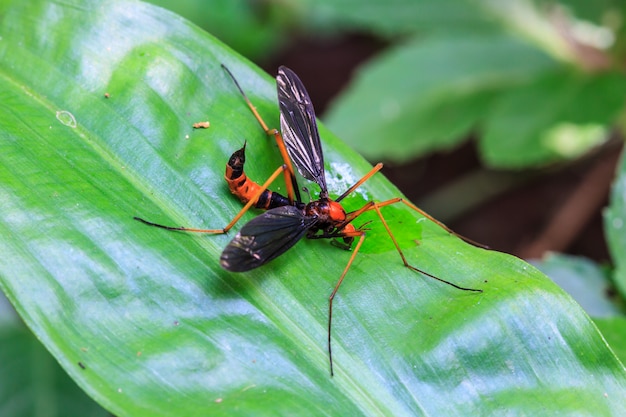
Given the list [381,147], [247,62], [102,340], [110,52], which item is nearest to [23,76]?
[110,52]

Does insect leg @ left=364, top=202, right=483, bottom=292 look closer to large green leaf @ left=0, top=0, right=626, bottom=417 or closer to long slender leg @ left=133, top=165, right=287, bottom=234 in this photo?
large green leaf @ left=0, top=0, right=626, bottom=417

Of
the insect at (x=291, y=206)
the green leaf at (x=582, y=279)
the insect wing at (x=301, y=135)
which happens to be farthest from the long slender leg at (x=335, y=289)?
the green leaf at (x=582, y=279)

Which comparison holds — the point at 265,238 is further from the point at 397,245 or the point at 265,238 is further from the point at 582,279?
the point at 582,279

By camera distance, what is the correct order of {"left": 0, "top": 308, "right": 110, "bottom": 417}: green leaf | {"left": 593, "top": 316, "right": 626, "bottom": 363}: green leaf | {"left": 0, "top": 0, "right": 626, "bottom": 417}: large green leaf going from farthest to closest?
{"left": 0, "top": 308, "right": 110, "bottom": 417}: green leaf
{"left": 593, "top": 316, "right": 626, "bottom": 363}: green leaf
{"left": 0, "top": 0, "right": 626, "bottom": 417}: large green leaf

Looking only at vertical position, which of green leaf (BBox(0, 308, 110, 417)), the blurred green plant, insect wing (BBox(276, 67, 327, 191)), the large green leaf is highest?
the blurred green plant

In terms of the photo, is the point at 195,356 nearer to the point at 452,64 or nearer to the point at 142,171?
the point at 142,171

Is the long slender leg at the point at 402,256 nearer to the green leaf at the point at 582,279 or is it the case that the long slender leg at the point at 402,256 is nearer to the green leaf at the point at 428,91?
the green leaf at the point at 582,279

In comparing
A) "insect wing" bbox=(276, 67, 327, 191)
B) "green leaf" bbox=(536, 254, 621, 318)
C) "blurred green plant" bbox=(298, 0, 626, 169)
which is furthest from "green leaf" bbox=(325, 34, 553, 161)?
"insect wing" bbox=(276, 67, 327, 191)
